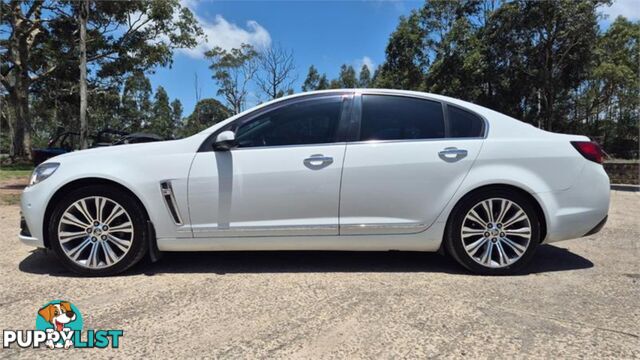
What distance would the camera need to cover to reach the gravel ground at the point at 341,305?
2.43 metres

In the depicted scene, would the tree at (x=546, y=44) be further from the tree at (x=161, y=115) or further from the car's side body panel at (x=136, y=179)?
the tree at (x=161, y=115)

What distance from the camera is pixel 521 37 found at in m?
20.3

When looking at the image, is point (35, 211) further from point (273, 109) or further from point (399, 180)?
point (399, 180)

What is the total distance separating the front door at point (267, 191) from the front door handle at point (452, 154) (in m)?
0.80

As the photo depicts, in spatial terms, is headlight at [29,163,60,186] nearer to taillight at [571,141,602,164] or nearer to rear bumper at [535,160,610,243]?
rear bumper at [535,160,610,243]

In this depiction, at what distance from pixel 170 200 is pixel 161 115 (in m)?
69.3

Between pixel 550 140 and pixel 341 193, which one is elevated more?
pixel 550 140

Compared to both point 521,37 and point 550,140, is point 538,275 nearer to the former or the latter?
point 550,140

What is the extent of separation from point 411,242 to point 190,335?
1.87m

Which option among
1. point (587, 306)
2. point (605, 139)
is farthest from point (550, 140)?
point (605, 139)

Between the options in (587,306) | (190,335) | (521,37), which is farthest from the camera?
(521,37)

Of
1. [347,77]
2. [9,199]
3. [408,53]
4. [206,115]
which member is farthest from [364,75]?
[9,199]

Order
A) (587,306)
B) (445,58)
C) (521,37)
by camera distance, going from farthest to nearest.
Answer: (445,58) < (521,37) < (587,306)

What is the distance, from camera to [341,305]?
9.84 ft
